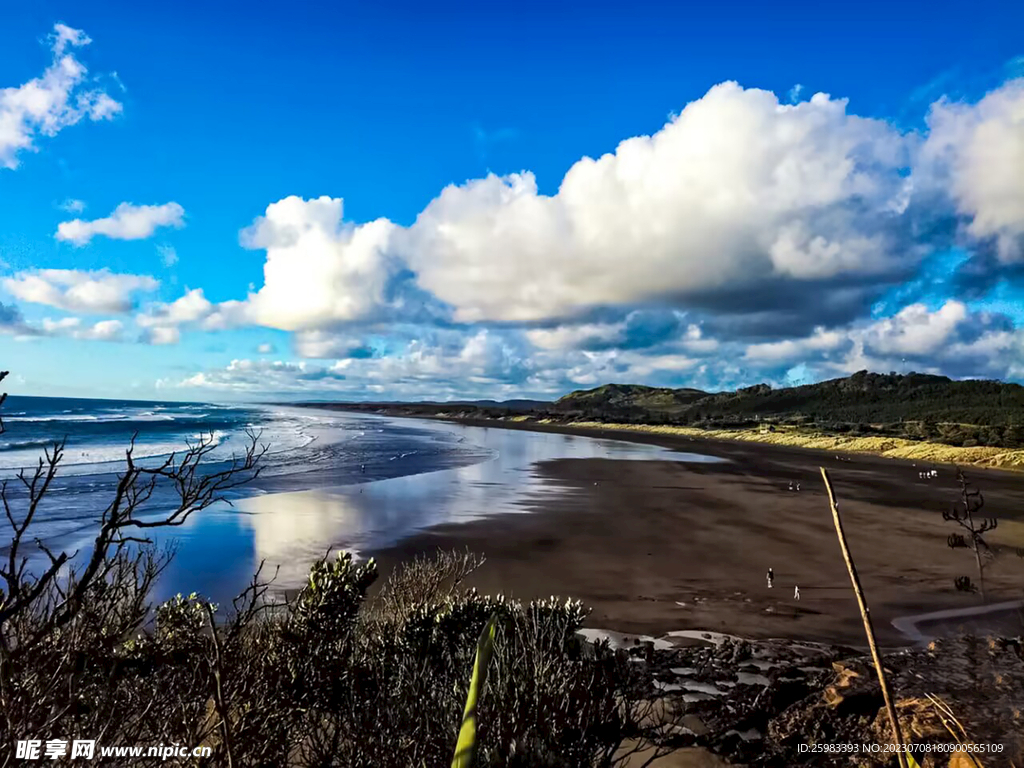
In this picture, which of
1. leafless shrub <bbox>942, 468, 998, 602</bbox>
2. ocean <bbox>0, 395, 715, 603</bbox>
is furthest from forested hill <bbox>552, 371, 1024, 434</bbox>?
leafless shrub <bbox>942, 468, 998, 602</bbox>

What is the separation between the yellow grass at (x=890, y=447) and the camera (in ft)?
185

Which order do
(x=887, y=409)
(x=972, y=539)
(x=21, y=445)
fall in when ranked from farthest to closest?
(x=887, y=409) < (x=21, y=445) < (x=972, y=539)

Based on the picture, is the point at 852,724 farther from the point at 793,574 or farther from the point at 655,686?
the point at 793,574

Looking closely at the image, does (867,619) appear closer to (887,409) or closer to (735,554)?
(735,554)

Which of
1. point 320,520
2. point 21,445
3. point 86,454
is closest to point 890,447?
point 320,520

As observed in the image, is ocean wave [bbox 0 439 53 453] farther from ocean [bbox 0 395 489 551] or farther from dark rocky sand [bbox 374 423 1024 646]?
dark rocky sand [bbox 374 423 1024 646]

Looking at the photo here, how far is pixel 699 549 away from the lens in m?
22.5

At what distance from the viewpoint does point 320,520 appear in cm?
2611

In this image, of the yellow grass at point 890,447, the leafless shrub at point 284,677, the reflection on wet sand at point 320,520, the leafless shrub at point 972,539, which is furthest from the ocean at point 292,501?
the yellow grass at point 890,447

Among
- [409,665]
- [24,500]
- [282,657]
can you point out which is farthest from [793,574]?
[24,500]

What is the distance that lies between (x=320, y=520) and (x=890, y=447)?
66.2 metres

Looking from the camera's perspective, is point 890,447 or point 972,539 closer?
point 972,539

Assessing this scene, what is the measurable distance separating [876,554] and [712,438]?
76410 millimetres

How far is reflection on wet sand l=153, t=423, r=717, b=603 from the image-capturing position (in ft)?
60.5
